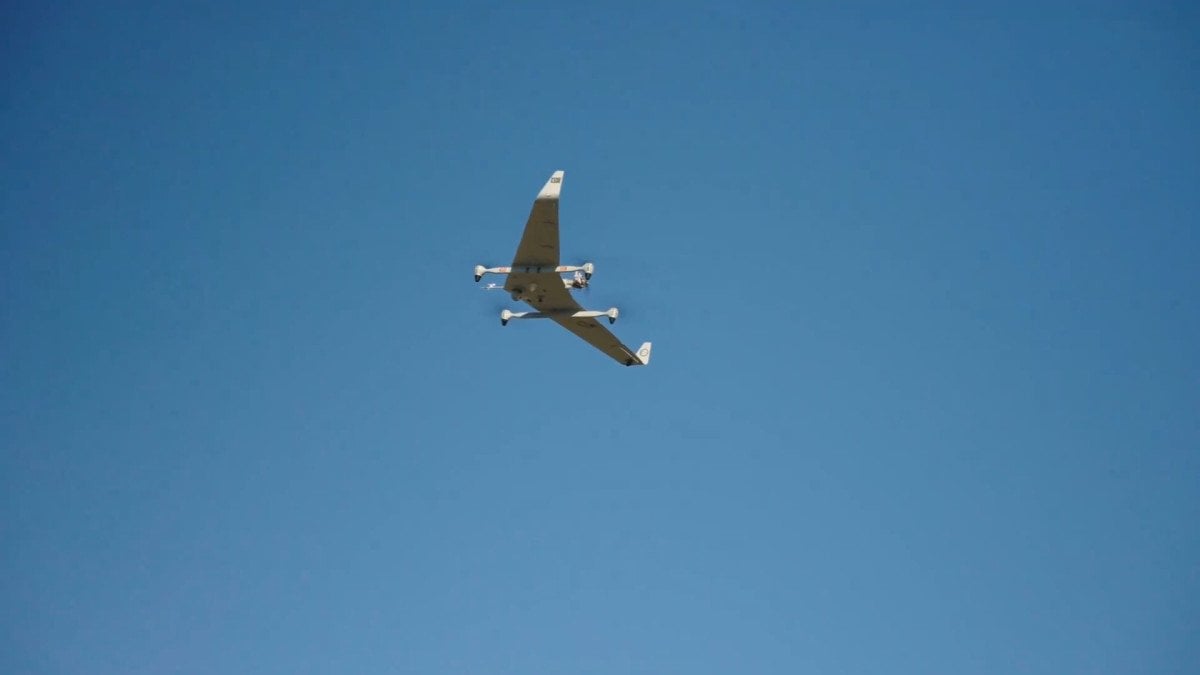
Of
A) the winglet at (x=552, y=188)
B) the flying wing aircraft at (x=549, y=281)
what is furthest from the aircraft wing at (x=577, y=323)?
the winglet at (x=552, y=188)

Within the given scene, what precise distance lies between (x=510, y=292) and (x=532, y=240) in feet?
16.8

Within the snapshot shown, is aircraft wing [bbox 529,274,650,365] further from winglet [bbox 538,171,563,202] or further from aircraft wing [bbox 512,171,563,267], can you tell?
winglet [bbox 538,171,563,202]

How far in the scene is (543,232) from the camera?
190 feet

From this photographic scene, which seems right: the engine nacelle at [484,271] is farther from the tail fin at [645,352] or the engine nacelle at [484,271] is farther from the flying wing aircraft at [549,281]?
the tail fin at [645,352]

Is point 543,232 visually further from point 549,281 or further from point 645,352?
point 645,352

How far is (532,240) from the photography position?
58688 mm

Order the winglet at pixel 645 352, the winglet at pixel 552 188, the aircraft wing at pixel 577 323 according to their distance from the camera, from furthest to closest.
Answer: the winglet at pixel 645 352, the aircraft wing at pixel 577 323, the winglet at pixel 552 188

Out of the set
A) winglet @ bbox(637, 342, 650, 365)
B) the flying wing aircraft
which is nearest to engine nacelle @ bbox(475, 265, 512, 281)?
the flying wing aircraft

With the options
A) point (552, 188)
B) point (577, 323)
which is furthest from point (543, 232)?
point (577, 323)

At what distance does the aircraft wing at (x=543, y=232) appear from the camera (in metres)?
56.3

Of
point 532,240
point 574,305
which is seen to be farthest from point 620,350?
point 532,240

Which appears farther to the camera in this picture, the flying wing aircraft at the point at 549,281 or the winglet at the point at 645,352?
the winglet at the point at 645,352

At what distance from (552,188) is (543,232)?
2.65 meters

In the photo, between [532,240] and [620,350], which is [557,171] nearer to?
[532,240]
